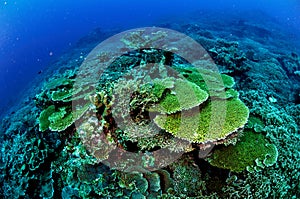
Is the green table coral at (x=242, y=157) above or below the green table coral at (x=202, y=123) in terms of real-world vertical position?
below

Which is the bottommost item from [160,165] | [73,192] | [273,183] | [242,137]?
[73,192]

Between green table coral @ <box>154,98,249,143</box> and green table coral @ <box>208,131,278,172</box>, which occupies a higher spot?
green table coral @ <box>154,98,249,143</box>

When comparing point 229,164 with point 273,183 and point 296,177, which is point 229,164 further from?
point 296,177

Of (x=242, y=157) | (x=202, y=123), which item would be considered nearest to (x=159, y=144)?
(x=202, y=123)

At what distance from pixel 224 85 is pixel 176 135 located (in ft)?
5.21

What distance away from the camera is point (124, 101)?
3.70m

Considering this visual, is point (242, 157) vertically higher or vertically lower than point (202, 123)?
lower

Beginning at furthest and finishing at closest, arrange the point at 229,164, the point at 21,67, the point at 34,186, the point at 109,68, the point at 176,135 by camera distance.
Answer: the point at 21,67 < the point at 109,68 < the point at 34,186 < the point at 229,164 < the point at 176,135

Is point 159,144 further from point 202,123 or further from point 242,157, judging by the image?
point 242,157

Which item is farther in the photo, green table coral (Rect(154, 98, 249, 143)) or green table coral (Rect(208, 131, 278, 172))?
green table coral (Rect(208, 131, 278, 172))

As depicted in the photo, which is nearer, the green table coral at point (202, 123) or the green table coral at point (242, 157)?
the green table coral at point (202, 123)

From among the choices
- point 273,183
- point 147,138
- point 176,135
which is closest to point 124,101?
point 147,138

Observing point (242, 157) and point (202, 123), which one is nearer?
point (202, 123)

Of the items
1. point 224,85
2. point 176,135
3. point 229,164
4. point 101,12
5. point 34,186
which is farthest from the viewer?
point 101,12
